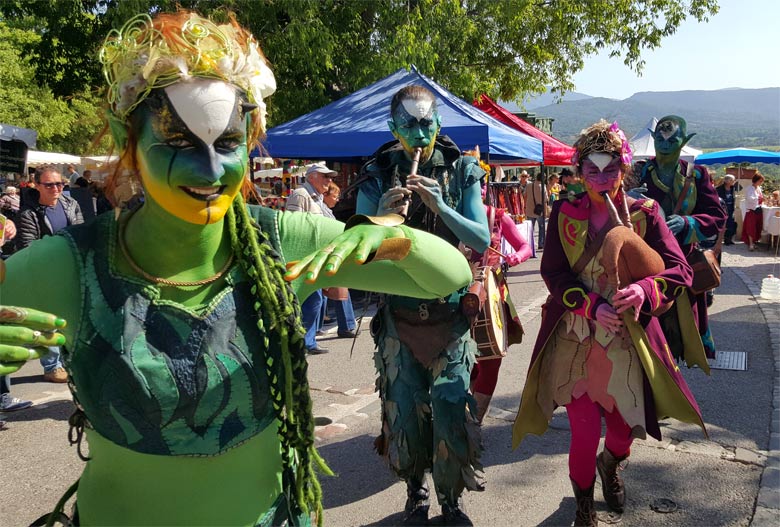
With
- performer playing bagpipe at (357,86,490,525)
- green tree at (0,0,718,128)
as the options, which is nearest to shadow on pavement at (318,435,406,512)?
performer playing bagpipe at (357,86,490,525)

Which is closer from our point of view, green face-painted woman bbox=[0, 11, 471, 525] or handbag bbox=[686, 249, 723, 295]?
green face-painted woman bbox=[0, 11, 471, 525]

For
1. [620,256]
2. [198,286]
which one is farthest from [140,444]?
[620,256]

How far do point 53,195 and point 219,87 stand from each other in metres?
5.25

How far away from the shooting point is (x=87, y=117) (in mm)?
32906

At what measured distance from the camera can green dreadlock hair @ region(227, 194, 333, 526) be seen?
1.59 metres

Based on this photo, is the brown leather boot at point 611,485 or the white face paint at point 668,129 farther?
the white face paint at point 668,129

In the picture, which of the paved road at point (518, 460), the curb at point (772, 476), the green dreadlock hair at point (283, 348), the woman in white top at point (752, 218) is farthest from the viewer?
the woman in white top at point (752, 218)

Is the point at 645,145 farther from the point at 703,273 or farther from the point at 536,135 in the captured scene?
the point at 703,273

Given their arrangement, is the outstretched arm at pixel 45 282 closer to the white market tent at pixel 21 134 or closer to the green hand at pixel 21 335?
the green hand at pixel 21 335

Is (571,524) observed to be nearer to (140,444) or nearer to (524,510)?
(524,510)

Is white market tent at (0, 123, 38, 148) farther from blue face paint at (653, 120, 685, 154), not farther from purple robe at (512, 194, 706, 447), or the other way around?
purple robe at (512, 194, 706, 447)

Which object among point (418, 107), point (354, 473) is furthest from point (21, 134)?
point (418, 107)

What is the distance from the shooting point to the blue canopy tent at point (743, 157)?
59.6 feet

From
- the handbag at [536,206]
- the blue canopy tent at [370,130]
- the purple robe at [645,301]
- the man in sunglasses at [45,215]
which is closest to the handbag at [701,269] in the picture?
the purple robe at [645,301]
